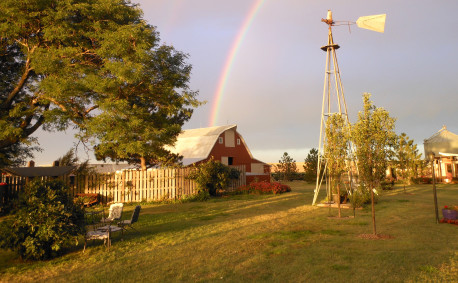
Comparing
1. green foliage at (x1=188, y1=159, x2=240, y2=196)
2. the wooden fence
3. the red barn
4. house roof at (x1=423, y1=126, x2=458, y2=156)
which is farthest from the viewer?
house roof at (x1=423, y1=126, x2=458, y2=156)

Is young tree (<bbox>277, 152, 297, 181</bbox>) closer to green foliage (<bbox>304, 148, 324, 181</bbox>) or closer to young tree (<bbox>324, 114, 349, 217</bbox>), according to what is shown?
green foliage (<bbox>304, 148, 324, 181</bbox>)

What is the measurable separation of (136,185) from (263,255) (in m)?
16.2

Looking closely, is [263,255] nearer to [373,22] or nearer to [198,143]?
[373,22]

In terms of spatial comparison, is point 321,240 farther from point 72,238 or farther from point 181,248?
point 72,238

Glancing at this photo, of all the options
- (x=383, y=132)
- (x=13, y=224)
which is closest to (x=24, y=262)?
(x=13, y=224)

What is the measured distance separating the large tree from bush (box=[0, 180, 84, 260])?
6.67 metres

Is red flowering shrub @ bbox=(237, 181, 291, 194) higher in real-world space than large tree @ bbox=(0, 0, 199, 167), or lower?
lower

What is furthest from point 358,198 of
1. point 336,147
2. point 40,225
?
point 40,225

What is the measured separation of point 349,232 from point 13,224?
9.27 m

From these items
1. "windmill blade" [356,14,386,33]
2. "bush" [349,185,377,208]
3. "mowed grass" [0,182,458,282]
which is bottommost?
"mowed grass" [0,182,458,282]

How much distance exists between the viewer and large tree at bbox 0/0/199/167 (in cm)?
1392

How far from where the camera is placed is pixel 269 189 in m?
26.5

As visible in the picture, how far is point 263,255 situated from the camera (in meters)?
7.84

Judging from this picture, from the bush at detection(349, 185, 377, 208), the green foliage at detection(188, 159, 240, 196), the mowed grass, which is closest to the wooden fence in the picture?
the green foliage at detection(188, 159, 240, 196)
